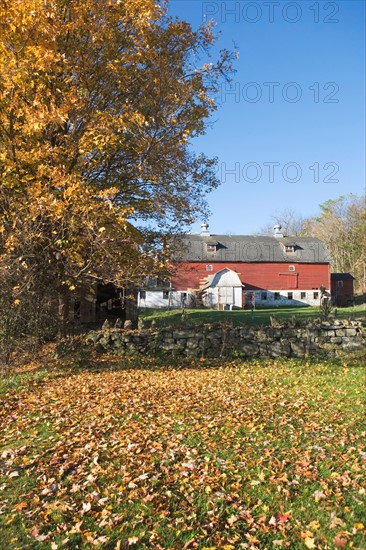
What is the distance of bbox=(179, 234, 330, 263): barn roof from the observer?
4878 cm

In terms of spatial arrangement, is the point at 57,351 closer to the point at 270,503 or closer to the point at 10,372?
the point at 10,372

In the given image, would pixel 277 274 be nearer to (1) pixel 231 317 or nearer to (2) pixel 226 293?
(2) pixel 226 293

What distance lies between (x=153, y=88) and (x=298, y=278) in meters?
40.7

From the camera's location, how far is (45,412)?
25.0 feet

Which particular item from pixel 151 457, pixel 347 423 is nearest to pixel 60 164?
pixel 151 457

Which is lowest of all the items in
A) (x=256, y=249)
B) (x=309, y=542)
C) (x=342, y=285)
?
(x=309, y=542)

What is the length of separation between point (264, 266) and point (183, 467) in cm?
4482

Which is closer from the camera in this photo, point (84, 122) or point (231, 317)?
point (84, 122)

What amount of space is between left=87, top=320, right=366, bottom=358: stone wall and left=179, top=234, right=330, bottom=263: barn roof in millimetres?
Result: 33814

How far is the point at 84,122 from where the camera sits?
36.6ft

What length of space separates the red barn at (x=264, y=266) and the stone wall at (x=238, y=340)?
3174 cm

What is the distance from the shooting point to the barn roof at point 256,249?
4878 cm

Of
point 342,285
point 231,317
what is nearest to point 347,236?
point 342,285

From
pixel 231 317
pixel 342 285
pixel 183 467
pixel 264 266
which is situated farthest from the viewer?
pixel 342 285
